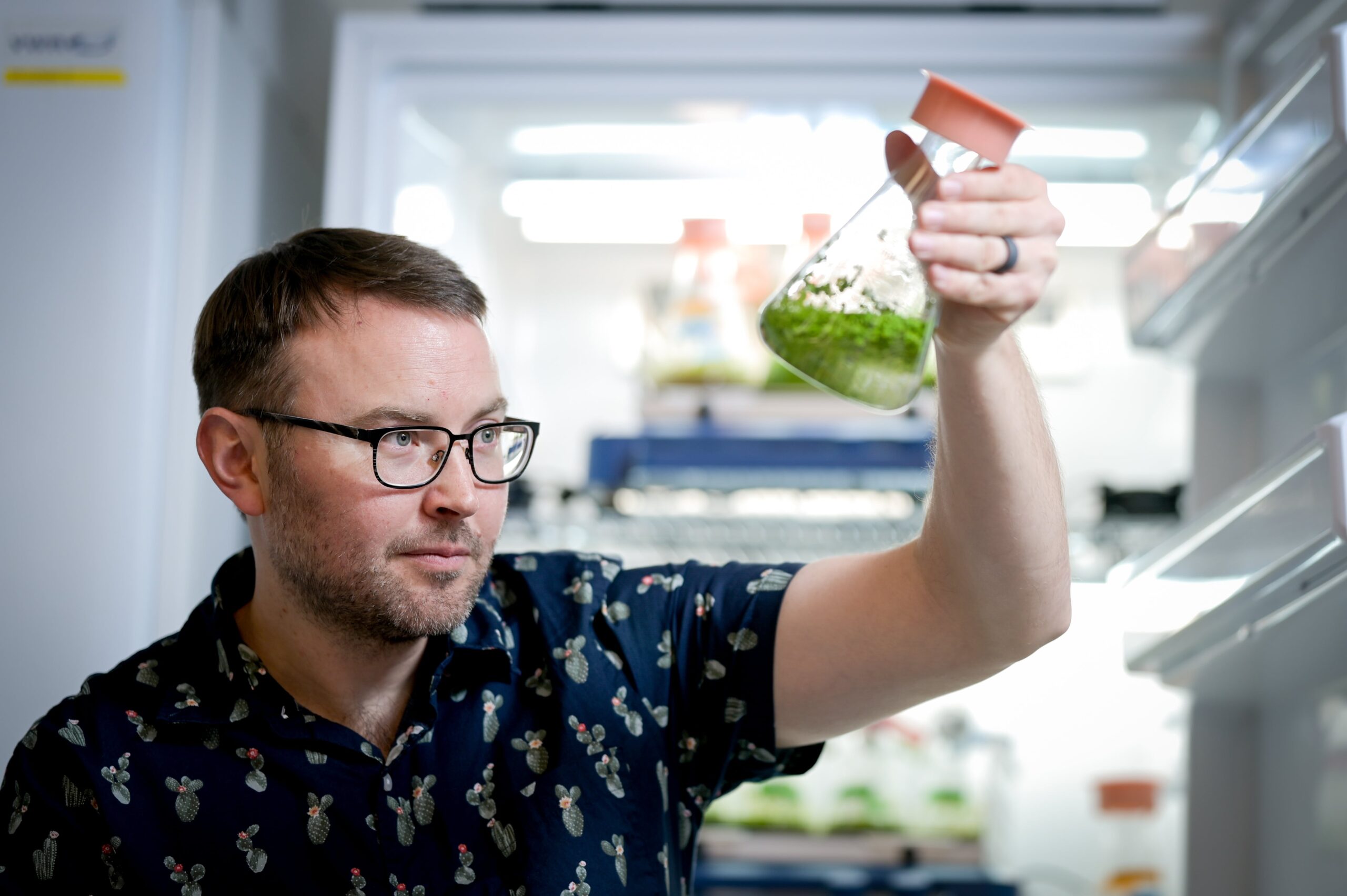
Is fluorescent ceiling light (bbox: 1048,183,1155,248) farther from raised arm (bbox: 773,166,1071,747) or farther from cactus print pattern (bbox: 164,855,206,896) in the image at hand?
cactus print pattern (bbox: 164,855,206,896)

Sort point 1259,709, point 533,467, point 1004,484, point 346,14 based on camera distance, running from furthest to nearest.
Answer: point 533,467 → point 346,14 → point 1259,709 → point 1004,484

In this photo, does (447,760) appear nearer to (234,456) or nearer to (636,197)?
(234,456)

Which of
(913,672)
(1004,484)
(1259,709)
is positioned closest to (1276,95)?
(1004,484)

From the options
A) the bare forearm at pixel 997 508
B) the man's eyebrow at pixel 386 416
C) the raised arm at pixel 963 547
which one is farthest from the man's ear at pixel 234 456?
the bare forearm at pixel 997 508

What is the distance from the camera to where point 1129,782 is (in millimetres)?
1994

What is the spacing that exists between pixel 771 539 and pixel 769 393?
0.24 meters

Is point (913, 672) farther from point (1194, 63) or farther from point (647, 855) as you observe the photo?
point (1194, 63)

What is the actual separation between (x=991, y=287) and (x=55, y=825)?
2.83 feet

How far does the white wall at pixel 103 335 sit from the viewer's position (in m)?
1.38

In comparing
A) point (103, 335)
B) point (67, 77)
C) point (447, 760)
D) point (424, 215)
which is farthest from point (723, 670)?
point (67, 77)

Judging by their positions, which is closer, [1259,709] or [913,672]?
[913,672]

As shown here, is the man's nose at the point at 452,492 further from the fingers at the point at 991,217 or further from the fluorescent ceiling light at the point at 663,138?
the fluorescent ceiling light at the point at 663,138

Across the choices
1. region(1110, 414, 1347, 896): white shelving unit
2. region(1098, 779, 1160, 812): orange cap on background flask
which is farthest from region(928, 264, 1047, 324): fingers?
region(1098, 779, 1160, 812): orange cap on background flask

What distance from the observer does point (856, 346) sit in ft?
2.82
